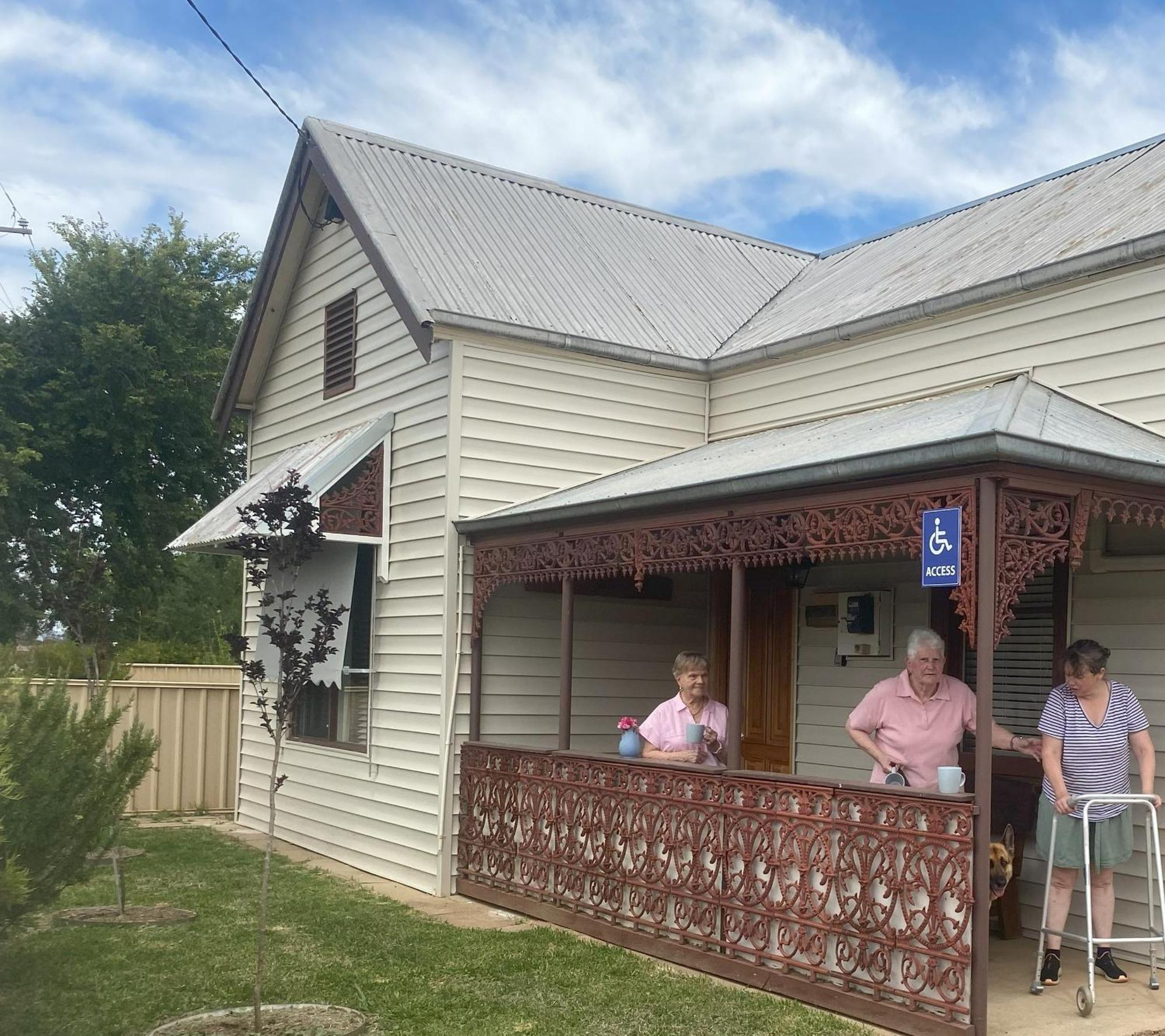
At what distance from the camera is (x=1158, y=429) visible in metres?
7.29

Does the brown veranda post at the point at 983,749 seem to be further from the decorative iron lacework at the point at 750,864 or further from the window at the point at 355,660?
the window at the point at 355,660

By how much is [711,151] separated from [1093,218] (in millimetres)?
15815

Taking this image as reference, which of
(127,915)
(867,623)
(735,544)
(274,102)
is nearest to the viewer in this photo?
(735,544)

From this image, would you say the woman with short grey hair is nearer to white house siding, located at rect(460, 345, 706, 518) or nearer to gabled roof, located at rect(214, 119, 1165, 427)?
gabled roof, located at rect(214, 119, 1165, 427)

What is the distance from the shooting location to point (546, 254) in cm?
1171

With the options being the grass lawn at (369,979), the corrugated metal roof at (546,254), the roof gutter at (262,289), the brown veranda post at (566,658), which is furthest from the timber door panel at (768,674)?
the roof gutter at (262,289)

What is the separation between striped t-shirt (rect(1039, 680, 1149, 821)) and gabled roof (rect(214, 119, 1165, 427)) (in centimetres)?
266

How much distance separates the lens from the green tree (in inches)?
918

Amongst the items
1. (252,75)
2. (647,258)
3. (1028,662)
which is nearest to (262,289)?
(252,75)

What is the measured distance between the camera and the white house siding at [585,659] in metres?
9.93

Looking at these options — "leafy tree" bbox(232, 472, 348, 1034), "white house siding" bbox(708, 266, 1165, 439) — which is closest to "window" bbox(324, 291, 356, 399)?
"white house siding" bbox(708, 266, 1165, 439)

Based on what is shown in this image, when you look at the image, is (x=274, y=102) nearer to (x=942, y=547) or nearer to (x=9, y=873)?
(x=942, y=547)

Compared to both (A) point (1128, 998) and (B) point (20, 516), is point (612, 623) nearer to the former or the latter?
(A) point (1128, 998)

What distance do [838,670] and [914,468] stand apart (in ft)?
12.4
